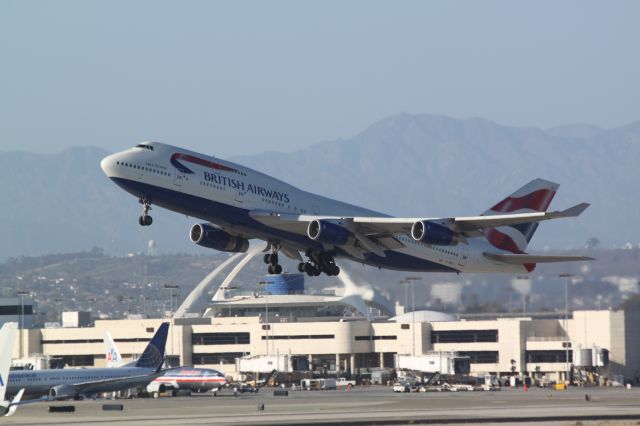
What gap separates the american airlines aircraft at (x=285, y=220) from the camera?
225 ft

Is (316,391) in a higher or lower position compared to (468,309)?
lower

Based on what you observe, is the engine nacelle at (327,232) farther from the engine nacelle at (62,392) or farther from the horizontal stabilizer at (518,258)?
the engine nacelle at (62,392)

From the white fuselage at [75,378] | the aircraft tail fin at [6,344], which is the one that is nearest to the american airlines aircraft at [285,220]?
the aircraft tail fin at [6,344]

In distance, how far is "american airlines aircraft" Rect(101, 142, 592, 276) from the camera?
2702 inches

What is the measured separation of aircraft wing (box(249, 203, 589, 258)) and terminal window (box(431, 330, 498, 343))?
91.8 m

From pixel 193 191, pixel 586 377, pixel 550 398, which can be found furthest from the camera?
pixel 586 377

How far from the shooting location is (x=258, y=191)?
236 feet

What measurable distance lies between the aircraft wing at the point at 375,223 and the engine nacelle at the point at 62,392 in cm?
3786

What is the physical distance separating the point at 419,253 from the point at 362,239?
717 cm

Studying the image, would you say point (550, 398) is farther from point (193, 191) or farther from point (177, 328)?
point (177, 328)

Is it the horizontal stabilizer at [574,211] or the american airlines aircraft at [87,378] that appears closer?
the horizontal stabilizer at [574,211]

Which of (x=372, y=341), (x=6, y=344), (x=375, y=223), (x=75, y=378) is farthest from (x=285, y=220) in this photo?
(x=372, y=341)

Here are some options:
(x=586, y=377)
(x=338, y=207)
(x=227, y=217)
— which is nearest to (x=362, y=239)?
(x=338, y=207)

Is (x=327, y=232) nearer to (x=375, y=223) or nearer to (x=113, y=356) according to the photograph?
(x=375, y=223)
